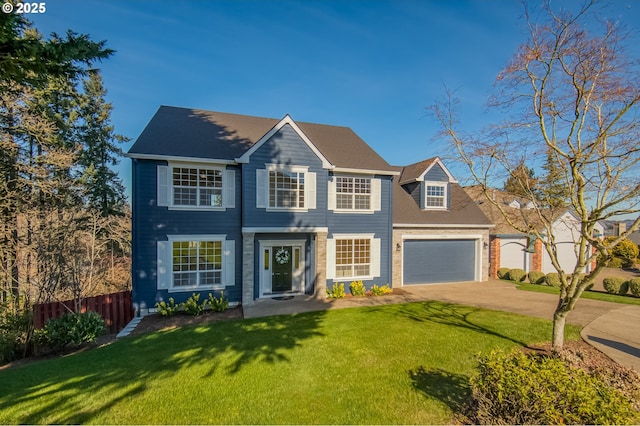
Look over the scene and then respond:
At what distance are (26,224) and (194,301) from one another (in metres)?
8.25

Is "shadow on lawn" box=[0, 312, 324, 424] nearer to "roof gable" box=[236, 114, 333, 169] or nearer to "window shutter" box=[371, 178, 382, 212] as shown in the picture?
"roof gable" box=[236, 114, 333, 169]

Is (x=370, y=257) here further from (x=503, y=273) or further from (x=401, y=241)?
(x=503, y=273)

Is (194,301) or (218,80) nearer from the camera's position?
(194,301)

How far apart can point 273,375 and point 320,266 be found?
281 inches

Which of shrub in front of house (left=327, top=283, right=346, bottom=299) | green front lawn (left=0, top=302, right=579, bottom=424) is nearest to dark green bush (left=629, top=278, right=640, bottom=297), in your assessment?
green front lawn (left=0, top=302, right=579, bottom=424)

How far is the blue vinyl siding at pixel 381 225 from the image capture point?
1367 centimetres

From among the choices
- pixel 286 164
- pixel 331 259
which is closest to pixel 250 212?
pixel 286 164

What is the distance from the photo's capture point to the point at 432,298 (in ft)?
41.3

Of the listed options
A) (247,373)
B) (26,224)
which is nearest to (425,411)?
(247,373)

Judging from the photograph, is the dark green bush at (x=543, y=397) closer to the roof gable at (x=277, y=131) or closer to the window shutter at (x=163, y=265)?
the roof gable at (x=277, y=131)

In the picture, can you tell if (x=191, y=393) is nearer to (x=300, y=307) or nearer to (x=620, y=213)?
(x=300, y=307)

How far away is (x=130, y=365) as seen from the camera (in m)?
6.32

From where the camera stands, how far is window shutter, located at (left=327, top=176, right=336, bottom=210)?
13.3 m

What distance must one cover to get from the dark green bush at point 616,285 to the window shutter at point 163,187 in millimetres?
21808
